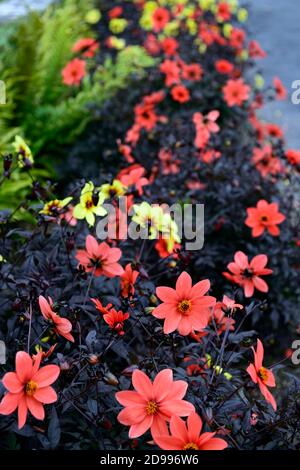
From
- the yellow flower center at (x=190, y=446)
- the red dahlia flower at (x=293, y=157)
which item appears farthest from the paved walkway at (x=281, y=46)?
the yellow flower center at (x=190, y=446)

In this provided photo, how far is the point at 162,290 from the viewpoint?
1689 millimetres

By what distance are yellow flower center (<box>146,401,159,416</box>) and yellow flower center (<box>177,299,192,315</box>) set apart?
0.94 feet

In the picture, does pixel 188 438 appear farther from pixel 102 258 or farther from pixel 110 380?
pixel 102 258

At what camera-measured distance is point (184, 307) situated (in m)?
1.71

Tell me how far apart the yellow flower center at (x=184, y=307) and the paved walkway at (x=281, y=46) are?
3851mm

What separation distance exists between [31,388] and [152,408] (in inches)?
11.6

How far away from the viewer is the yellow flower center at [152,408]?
150 cm

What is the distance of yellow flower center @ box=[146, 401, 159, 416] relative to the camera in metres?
1.50

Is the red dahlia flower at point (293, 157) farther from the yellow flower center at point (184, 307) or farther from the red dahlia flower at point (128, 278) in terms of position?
the yellow flower center at point (184, 307)

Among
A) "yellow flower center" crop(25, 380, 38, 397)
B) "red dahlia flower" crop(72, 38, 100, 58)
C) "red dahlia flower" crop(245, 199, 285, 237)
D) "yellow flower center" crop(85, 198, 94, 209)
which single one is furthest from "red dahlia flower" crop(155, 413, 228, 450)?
"red dahlia flower" crop(72, 38, 100, 58)

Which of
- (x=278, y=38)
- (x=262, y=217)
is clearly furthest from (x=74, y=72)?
(x=278, y=38)
